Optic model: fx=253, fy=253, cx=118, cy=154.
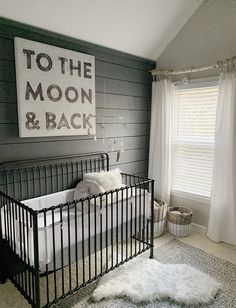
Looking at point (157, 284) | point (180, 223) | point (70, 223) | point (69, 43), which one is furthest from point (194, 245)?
point (69, 43)

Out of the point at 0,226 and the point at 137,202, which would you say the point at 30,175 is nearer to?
the point at 0,226

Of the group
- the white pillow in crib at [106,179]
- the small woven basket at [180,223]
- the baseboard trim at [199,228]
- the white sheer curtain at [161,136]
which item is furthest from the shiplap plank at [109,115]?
the baseboard trim at [199,228]

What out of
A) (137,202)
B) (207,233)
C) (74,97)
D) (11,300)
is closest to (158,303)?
(137,202)

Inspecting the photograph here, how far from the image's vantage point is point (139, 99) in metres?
3.29

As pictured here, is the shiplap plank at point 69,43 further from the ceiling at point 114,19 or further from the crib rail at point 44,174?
the crib rail at point 44,174

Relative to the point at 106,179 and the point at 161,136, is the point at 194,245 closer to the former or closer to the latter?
the point at 106,179

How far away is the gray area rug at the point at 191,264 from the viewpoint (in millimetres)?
1846

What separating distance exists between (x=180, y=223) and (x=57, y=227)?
1607 mm

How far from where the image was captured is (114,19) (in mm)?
2504

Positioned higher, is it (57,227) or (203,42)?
(203,42)

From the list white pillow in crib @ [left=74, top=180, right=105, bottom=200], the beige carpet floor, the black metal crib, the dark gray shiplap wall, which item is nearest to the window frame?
the beige carpet floor

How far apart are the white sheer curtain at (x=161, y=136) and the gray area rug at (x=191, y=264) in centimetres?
73

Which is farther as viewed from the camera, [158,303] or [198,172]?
[198,172]

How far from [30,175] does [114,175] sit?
2.72 ft
